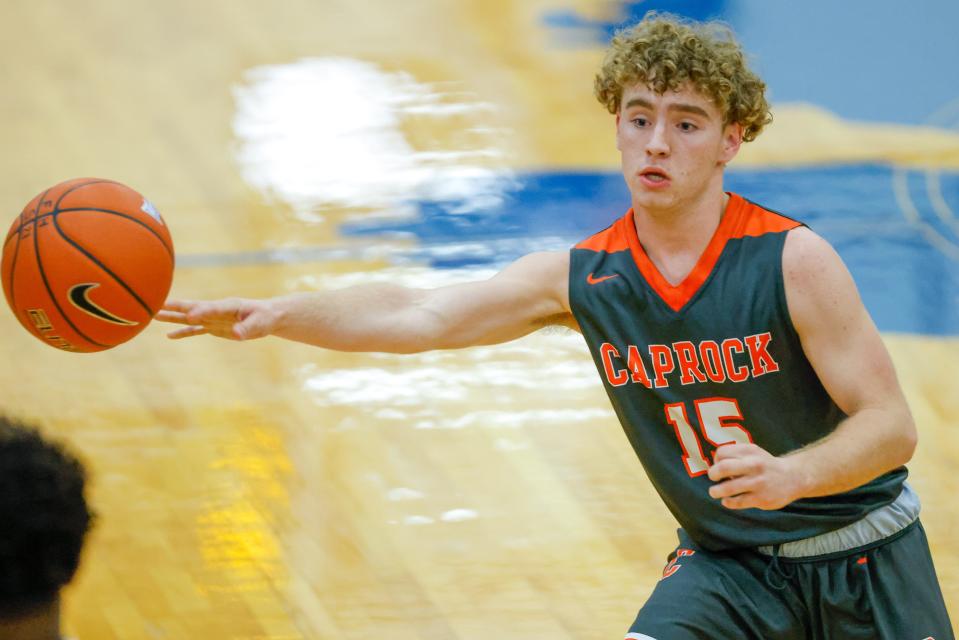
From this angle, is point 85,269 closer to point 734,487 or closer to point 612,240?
point 612,240

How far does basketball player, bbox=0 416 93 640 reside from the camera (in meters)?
1.67

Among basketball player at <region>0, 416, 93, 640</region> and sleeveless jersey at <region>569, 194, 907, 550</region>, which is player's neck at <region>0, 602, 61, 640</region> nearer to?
basketball player at <region>0, 416, 93, 640</region>

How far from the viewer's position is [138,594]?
177 inches

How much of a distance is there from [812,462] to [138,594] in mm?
2860

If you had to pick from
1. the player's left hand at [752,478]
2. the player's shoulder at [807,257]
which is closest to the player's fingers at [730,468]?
the player's left hand at [752,478]

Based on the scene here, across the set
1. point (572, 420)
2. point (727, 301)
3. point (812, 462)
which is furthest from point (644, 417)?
point (572, 420)

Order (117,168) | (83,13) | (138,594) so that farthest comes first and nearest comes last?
(83,13) < (117,168) < (138,594)

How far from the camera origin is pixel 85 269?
3.10 m

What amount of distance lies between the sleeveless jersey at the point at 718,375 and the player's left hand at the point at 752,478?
0.51 metres

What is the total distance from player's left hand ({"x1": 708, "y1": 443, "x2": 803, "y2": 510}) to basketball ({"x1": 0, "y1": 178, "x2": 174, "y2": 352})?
162 cm

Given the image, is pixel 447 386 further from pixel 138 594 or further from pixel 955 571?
pixel 955 571

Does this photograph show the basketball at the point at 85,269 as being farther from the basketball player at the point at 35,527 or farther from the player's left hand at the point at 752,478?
the player's left hand at the point at 752,478

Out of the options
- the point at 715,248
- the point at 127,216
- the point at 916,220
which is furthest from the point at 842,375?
the point at 916,220

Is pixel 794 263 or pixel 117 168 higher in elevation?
pixel 794 263
